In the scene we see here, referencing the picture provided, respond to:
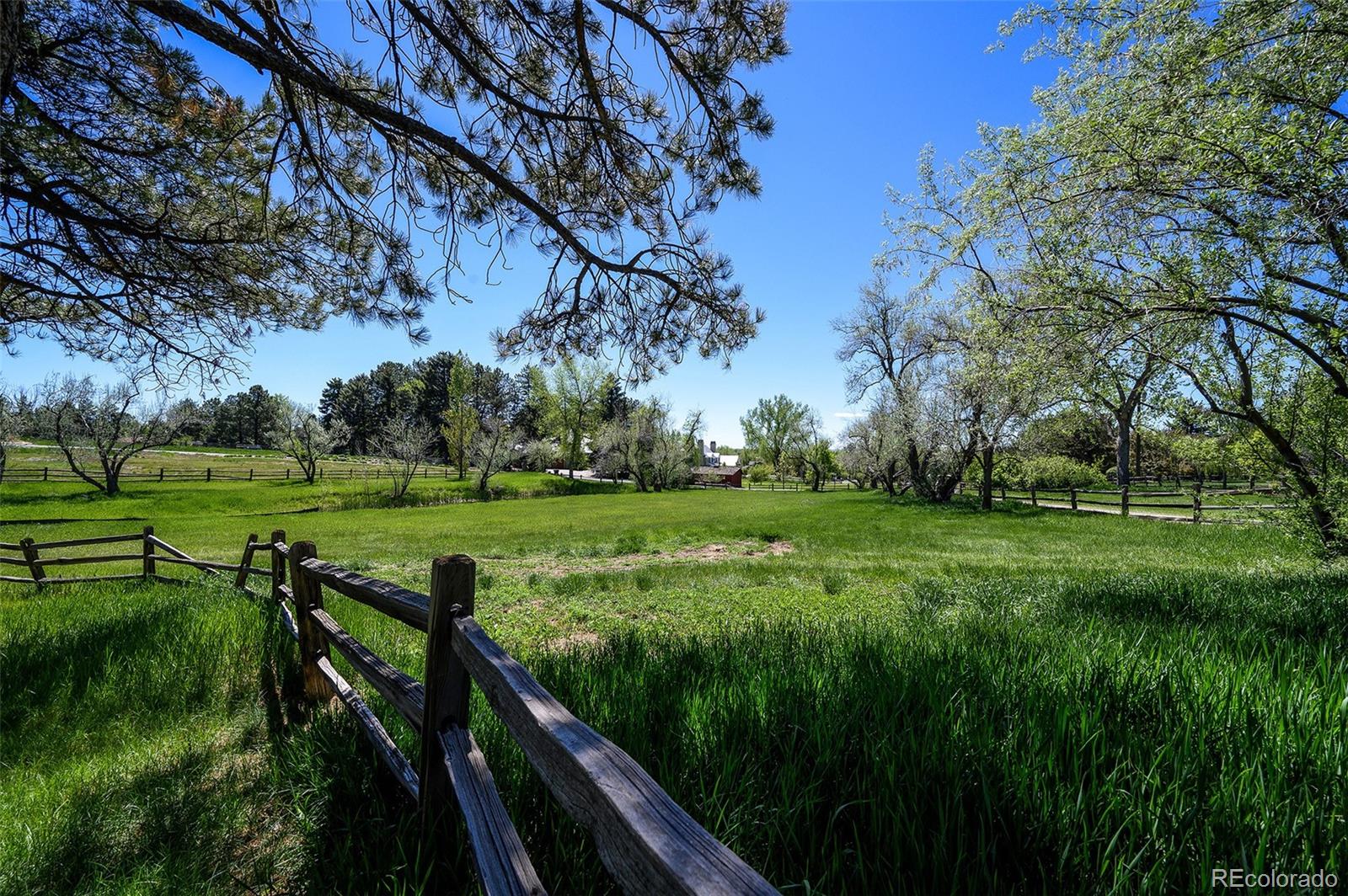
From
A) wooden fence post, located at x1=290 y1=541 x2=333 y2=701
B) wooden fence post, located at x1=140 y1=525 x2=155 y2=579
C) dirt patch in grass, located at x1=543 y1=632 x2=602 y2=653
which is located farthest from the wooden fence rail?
wooden fence post, located at x1=290 y1=541 x2=333 y2=701

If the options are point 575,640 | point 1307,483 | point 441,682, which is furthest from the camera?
point 1307,483

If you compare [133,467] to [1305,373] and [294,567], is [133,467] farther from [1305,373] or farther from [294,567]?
[1305,373]

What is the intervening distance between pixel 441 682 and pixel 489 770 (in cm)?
50

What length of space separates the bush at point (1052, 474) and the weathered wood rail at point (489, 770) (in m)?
30.2

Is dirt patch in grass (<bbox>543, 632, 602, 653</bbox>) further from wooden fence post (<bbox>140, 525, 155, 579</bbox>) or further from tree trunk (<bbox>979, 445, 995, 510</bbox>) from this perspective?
tree trunk (<bbox>979, 445, 995, 510</bbox>)

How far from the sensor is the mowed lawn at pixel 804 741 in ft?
5.80

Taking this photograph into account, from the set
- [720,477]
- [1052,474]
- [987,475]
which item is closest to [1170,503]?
[1052,474]

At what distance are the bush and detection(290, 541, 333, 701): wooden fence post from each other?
98.8ft

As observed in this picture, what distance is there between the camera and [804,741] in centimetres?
235

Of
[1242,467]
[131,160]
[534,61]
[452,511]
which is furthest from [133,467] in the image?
[1242,467]

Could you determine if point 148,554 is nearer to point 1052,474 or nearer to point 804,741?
point 804,741

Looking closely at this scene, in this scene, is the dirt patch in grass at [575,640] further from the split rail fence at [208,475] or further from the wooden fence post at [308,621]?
the split rail fence at [208,475]

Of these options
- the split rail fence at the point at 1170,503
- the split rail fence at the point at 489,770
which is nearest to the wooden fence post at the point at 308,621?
the split rail fence at the point at 489,770

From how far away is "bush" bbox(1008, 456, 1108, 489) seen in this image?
26.0 meters
